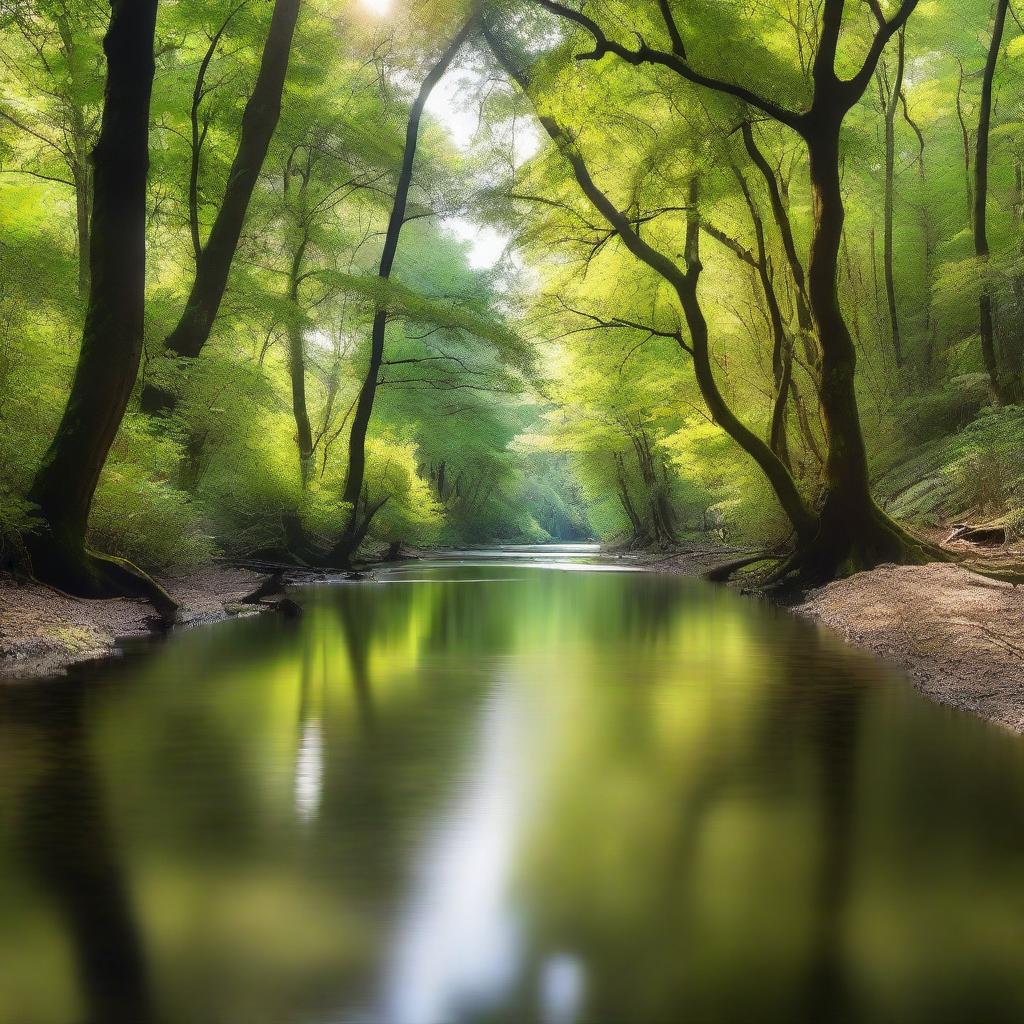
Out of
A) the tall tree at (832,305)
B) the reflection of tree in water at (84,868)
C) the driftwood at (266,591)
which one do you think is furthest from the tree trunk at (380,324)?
the reflection of tree in water at (84,868)

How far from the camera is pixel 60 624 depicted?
8422 millimetres

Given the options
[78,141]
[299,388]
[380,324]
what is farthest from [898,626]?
[299,388]

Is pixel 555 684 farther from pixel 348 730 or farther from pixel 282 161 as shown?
pixel 282 161

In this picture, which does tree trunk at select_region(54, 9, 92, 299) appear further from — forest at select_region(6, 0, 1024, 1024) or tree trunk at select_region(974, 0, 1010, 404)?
tree trunk at select_region(974, 0, 1010, 404)

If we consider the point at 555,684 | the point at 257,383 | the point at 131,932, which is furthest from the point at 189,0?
the point at 131,932

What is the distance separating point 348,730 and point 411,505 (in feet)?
82.2

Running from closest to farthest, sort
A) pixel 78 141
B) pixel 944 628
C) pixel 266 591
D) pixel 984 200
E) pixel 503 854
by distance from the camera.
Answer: pixel 503 854 < pixel 944 628 < pixel 266 591 < pixel 78 141 < pixel 984 200

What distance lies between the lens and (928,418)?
68.5 feet

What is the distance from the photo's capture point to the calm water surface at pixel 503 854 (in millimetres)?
2471

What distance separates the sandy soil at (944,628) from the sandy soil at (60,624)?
616cm

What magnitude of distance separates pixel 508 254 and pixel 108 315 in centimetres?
897

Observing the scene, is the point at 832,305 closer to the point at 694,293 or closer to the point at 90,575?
the point at 694,293

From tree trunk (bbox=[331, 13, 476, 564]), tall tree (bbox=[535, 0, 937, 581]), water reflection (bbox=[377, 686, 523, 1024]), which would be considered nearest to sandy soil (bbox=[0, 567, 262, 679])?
water reflection (bbox=[377, 686, 523, 1024])

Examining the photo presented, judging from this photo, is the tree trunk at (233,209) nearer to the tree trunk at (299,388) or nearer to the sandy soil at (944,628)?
the tree trunk at (299,388)
